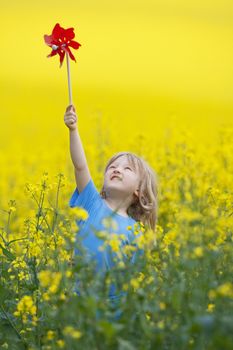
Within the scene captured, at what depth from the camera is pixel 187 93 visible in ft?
65.7

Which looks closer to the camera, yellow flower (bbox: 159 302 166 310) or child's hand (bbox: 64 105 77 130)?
yellow flower (bbox: 159 302 166 310)

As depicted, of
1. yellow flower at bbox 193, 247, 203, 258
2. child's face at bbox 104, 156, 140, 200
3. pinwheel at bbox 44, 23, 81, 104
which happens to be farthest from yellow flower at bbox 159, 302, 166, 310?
pinwheel at bbox 44, 23, 81, 104

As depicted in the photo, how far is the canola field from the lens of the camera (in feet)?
11.3

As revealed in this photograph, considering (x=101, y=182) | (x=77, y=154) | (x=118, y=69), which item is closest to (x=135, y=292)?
(x=77, y=154)

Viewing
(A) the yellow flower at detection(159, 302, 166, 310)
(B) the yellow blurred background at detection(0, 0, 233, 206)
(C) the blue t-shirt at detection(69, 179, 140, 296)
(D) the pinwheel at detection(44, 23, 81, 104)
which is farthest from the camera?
(B) the yellow blurred background at detection(0, 0, 233, 206)

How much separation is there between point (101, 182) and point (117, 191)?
332 cm

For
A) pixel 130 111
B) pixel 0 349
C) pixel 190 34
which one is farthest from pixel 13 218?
pixel 190 34

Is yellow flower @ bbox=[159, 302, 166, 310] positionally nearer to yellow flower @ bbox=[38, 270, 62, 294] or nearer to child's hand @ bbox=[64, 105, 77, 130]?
yellow flower @ bbox=[38, 270, 62, 294]

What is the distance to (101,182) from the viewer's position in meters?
8.20

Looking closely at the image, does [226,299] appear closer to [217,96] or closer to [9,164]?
[9,164]

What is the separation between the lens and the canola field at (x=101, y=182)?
345cm

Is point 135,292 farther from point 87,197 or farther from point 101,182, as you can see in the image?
point 101,182

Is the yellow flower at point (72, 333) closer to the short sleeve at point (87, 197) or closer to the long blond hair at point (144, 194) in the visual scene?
the short sleeve at point (87, 197)

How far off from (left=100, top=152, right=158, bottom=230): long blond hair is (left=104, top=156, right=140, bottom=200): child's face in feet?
0.12
